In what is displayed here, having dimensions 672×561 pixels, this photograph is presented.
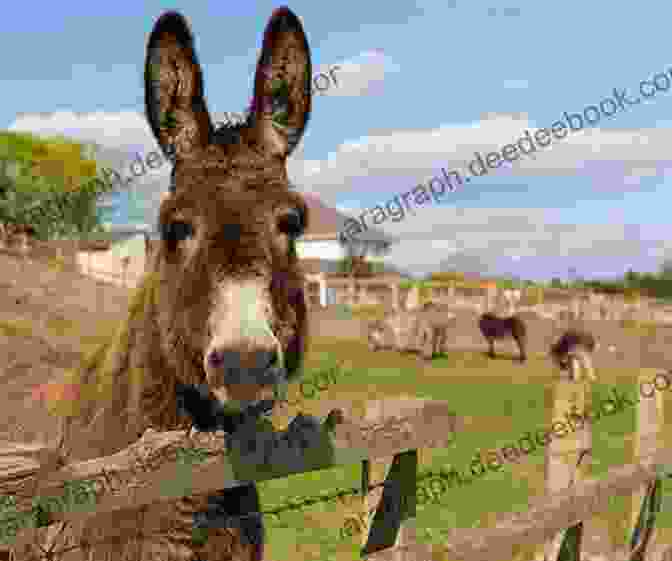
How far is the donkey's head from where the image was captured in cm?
180

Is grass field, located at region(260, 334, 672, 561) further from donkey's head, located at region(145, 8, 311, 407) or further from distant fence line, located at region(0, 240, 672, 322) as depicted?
distant fence line, located at region(0, 240, 672, 322)

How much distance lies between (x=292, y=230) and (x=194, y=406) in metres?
0.66

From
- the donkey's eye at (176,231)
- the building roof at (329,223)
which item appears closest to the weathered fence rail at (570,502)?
the donkey's eye at (176,231)

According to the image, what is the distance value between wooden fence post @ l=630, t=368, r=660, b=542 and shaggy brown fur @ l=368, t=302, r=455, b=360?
18478 mm

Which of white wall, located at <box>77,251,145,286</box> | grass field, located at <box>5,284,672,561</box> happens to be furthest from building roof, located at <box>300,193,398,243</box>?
grass field, located at <box>5,284,672,561</box>

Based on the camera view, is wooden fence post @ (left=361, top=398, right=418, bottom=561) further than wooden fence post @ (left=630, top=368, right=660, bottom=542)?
No

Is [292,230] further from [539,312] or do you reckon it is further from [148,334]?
[539,312]

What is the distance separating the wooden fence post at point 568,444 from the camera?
13.5ft

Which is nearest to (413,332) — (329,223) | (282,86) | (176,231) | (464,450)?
(464,450)

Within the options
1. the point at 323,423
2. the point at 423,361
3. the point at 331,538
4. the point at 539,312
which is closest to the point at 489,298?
the point at 539,312

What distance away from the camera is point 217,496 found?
7.17ft

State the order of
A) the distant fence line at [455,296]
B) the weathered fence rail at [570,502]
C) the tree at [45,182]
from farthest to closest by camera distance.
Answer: the tree at [45,182] → the distant fence line at [455,296] → the weathered fence rail at [570,502]

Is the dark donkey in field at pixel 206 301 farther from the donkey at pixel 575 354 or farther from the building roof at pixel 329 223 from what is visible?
the building roof at pixel 329 223

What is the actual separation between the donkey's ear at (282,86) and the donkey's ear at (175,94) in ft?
0.69
